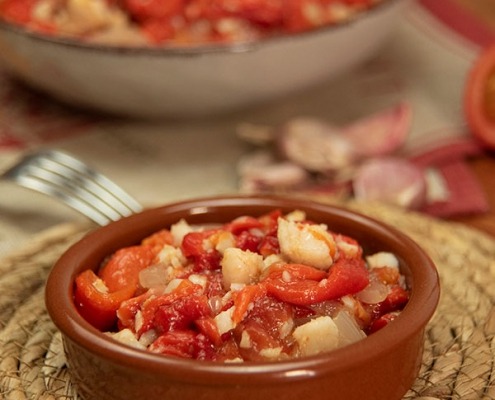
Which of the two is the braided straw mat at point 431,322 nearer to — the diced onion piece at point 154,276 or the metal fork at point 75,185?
the metal fork at point 75,185

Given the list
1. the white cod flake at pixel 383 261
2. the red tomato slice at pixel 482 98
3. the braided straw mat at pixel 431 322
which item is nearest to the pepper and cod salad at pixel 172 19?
the red tomato slice at pixel 482 98

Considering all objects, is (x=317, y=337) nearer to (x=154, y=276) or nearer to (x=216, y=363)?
(x=216, y=363)

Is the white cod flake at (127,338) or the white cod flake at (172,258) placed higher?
the white cod flake at (172,258)

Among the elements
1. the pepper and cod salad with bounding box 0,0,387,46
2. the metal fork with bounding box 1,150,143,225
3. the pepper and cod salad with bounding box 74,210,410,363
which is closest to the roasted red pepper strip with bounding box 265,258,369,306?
the pepper and cod salad with bounding box 74,210,410,363

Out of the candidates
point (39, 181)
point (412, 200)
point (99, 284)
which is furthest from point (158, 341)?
point (412, 200)

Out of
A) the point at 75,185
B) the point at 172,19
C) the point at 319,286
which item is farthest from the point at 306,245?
the point at 172,19

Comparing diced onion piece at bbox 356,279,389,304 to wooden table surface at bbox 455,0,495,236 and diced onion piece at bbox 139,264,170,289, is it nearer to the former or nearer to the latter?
diced onion piece at bbox 139,264,170,289
